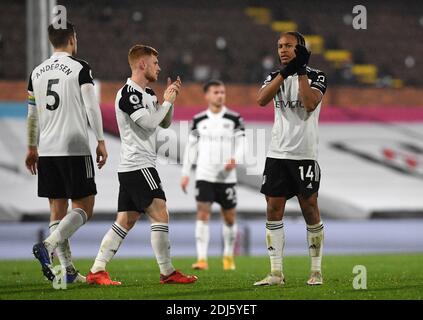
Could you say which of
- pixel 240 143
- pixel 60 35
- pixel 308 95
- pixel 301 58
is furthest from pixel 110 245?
pixel 240 143

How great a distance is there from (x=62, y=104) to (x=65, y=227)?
95 centimetres

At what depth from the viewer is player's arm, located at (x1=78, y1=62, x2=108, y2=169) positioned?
704 centimetres

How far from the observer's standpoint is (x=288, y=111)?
23.1 ft

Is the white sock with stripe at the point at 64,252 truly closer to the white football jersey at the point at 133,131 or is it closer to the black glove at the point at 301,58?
the white football jersey at the point at 133,131

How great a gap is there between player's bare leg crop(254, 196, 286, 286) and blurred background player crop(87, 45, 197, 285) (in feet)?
2.25

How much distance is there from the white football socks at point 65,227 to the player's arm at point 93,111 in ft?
1.40

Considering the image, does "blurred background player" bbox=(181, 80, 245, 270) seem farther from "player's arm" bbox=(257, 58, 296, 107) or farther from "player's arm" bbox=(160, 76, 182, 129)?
"player's arm" bbox=(257, 58, 296, 107)

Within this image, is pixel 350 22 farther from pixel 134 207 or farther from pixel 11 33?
pixel 134 207

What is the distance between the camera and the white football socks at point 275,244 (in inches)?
280

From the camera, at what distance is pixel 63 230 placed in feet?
23.0

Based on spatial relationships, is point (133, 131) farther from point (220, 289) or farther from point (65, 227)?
point (220, 289)

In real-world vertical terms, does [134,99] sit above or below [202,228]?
above
